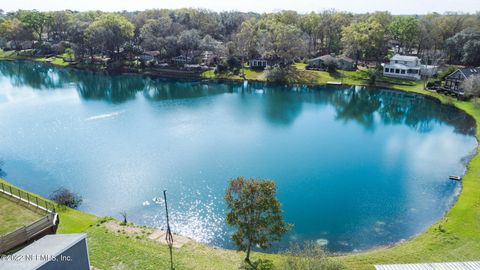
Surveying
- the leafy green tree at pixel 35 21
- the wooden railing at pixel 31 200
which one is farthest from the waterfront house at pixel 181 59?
the wooden railing at pixel 31 200

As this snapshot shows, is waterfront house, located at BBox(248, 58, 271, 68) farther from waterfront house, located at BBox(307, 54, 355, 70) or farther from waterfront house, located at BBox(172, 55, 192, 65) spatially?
waterfront house, located at BBox(172, 55, 192, 65)

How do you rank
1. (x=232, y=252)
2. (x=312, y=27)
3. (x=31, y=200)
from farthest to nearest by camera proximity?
(x=312, y=27)
(x=31, y=200)
(x=232, y=252)

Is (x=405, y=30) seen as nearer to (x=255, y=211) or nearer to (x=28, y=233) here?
(x=255, y=211)

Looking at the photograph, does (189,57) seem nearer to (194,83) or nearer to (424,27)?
(194,83)

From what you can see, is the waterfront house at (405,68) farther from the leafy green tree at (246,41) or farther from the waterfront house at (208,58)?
the waterfront house at (208,58)

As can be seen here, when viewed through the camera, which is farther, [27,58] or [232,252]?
[27,58]

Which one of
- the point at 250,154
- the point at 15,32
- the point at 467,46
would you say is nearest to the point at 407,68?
the point at 467,46
